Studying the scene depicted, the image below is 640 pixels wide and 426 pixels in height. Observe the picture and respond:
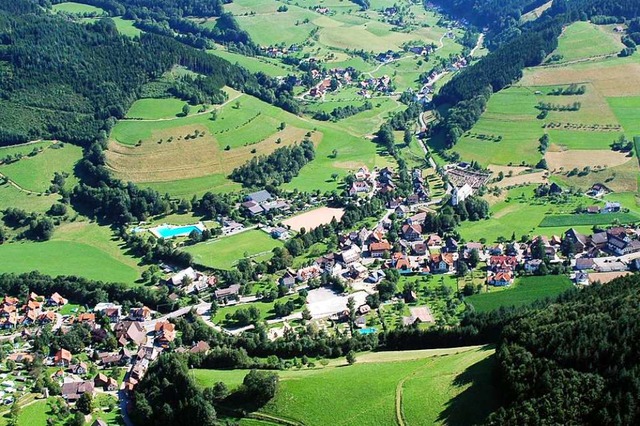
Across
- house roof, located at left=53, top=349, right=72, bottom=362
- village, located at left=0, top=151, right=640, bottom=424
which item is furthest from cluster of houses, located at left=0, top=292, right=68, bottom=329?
house roof, located at left=53, top=349, right=72, bottom=362

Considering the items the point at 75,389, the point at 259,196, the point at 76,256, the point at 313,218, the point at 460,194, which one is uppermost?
the point at 259,196

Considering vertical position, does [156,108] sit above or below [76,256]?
above

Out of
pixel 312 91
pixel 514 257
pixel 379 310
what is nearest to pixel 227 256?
pixel 379 310

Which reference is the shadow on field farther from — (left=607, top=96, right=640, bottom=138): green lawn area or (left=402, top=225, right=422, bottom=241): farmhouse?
(left=607, top=96, right=640, bottom=138): green lawn area

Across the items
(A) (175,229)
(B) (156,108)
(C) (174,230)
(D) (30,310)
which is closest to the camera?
(D) (30,310)

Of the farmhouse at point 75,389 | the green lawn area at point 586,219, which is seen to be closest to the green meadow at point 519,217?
the green lawn area at point 586,219

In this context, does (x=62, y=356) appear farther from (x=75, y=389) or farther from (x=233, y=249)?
(x=233, y=249)

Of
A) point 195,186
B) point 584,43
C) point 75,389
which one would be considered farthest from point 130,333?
point 584,43
